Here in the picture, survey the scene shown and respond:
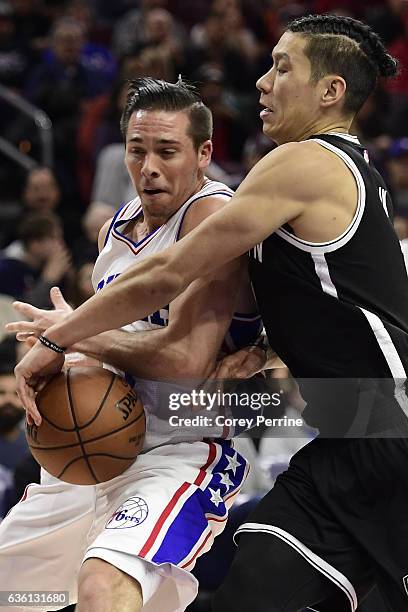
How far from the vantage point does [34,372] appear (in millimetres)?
3686

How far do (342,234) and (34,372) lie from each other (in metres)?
1.16

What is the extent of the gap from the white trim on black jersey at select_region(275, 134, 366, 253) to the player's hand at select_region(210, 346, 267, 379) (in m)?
0.57

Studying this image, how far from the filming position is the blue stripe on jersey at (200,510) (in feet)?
11.9

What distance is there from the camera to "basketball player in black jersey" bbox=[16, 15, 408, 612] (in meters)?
3.45

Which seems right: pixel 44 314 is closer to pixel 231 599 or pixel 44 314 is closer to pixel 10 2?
pixel 231 599

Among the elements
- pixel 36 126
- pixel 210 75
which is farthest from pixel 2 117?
pixel 210 75

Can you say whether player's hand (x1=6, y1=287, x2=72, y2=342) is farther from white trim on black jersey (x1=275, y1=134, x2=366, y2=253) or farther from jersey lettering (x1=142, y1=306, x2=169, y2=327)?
white trim on black jersey (x1=275, y1=134, x2=366, y2=253)

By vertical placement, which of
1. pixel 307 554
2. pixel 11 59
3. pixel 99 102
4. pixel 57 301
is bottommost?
pixel 307 554

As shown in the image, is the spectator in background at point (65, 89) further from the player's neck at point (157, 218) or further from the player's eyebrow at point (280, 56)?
the player's eyebrow at point (280, 56)

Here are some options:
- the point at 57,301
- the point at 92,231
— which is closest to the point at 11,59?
the point at 92,231

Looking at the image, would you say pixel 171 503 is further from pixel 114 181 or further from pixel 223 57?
pixel 223 57

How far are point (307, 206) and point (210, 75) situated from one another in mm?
5972

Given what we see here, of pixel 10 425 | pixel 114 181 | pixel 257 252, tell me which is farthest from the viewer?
pixel 114 181

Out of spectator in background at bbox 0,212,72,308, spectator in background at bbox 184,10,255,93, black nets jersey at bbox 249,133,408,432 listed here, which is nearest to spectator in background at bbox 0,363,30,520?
spectator in background at bbox 0,212,72,308
